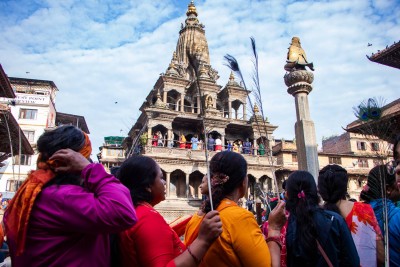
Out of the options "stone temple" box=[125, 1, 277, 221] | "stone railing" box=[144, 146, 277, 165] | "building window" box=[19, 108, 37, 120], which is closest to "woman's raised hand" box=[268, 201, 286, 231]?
"stone temple" box=[125, 1, 277, 221]

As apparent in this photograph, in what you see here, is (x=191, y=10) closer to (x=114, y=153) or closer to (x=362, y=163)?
(x=114, y=153)

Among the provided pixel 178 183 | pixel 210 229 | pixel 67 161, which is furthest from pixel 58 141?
pixel 178 183

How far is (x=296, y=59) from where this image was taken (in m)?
10.1

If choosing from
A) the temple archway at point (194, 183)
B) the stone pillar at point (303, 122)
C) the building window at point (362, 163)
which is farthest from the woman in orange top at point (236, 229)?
the building window at point (362, 163)

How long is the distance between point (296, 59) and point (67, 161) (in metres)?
9.40

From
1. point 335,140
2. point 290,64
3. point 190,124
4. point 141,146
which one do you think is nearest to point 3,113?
point 141,146

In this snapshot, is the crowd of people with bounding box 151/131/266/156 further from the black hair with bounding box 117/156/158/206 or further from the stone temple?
the black hair with bounding box 117/156/158/206

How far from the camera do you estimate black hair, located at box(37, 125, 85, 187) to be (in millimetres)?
1890

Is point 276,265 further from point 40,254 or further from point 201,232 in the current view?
point 40,254

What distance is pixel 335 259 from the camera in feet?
8.24

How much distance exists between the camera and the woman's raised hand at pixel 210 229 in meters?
1.85

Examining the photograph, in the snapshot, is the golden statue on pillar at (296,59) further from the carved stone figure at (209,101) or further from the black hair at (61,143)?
the carved stone figure at (209,101)

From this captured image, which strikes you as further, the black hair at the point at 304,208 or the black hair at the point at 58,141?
the black hair at the point at 304,208

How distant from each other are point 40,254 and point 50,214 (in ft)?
0.67
